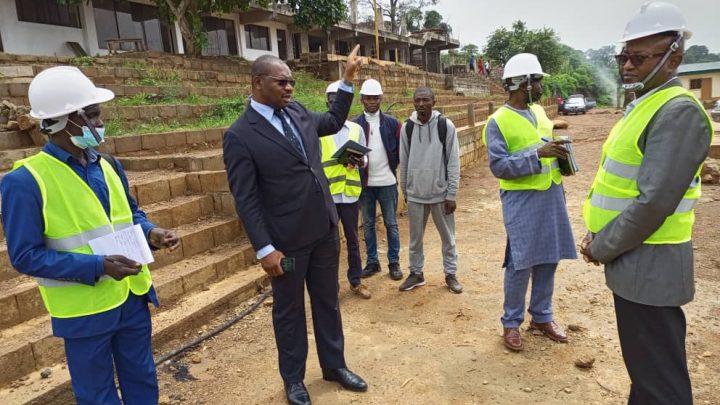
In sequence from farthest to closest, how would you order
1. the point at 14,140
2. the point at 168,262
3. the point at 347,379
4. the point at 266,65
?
the point at 14,140 → the point at 168,262 → the point at 347,379 → the point at 266,65

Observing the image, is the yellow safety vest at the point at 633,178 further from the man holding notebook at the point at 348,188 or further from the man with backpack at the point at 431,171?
the man holding notebook at the point at 348,188

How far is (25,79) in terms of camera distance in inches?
291

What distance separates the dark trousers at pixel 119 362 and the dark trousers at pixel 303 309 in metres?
0.71

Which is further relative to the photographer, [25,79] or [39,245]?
[25,79]

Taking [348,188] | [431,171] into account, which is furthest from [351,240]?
[431,171]

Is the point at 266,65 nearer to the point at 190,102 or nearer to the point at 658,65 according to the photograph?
the point at 658,65

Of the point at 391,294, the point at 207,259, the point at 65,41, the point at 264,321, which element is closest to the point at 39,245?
the point at 264,321

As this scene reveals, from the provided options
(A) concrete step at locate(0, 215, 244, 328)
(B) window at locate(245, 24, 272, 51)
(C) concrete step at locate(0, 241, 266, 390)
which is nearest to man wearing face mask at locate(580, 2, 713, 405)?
(C) concrete step at locate(0, 241, 266, 390)

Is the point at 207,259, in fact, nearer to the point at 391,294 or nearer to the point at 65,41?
the point at 391,294

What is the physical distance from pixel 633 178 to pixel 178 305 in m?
3.35

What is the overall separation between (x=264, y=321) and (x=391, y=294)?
46.2 inches

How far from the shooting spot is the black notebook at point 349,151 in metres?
3.66

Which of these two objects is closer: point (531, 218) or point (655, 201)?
point (655, 201)

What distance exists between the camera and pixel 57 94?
1848 millimetres
